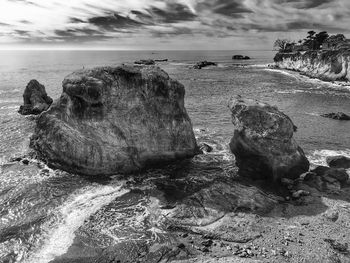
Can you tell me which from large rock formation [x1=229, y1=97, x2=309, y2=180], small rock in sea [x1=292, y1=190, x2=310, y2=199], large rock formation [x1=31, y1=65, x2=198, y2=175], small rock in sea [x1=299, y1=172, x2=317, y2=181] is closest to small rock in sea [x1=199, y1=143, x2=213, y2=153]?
large rock formation [x1=31, y1=65, x2=198, y2=175]

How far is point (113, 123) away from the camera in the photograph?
32562mm

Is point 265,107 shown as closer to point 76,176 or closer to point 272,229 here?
point 272,229

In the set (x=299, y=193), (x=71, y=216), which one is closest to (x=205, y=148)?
(x=299, y=193)

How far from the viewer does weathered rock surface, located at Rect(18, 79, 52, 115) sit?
54.5 m

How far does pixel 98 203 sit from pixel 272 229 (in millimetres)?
14246

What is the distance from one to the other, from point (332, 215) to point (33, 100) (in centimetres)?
5223

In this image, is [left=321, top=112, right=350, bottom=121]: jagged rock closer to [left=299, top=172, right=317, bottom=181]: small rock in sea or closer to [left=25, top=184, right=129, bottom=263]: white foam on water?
[left=299, top=172, right=317, bottom=181]: small rock in sea

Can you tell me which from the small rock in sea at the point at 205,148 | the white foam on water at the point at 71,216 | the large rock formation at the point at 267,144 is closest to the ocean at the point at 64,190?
the white foam on water at the point at 71,216

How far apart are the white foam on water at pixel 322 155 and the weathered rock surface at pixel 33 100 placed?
4465cm

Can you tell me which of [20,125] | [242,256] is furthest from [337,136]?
[20,125]

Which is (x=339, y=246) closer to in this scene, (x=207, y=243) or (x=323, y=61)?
(x=207, y=243)

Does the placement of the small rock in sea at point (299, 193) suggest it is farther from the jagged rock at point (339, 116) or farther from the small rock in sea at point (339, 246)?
the jagged rock at point (339, 116)

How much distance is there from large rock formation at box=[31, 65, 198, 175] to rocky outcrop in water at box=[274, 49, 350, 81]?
80930 millimetres

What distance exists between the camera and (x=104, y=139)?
32.1 meters
